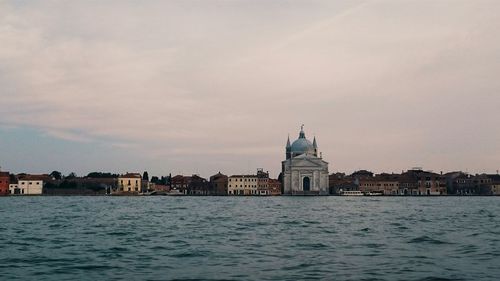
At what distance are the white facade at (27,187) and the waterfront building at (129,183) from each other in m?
17.9

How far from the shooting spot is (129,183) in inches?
5950

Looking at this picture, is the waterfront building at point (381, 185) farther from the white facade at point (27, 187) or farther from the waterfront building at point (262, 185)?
the white facade at point (27, 187)

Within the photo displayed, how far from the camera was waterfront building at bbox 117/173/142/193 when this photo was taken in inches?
5891

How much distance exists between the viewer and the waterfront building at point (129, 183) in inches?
5891

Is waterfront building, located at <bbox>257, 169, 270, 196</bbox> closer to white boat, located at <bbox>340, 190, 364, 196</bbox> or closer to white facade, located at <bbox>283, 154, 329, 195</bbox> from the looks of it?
white facade, located at <bbox>283, 154, 329, 195</bbox>

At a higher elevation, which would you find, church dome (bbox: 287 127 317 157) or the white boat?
church dome (bbox: 287 127 317 157)

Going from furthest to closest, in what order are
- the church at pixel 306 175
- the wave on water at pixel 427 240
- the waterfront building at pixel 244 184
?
1. the waterfront building at pixel 244 184
2. the church at pixel 306 175
3. the wave on water at pixel 427 240

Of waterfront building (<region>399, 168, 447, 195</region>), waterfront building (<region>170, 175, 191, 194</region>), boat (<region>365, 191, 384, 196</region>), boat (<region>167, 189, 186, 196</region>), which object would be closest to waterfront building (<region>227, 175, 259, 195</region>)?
boat (<region>167, 189, 186, 196</region>)

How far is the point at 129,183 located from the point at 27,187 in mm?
22971

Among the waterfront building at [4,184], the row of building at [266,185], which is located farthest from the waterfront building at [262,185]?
the waterfront building at [4,184]

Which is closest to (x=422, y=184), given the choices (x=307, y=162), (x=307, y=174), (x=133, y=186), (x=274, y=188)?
(x=307, y=174)

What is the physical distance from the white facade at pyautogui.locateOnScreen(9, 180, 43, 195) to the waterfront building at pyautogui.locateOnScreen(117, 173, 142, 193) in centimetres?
1795

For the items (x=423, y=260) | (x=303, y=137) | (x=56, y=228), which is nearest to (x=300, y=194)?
(x=303, y=137)

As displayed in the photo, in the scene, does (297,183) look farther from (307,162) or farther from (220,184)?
(220,184)
